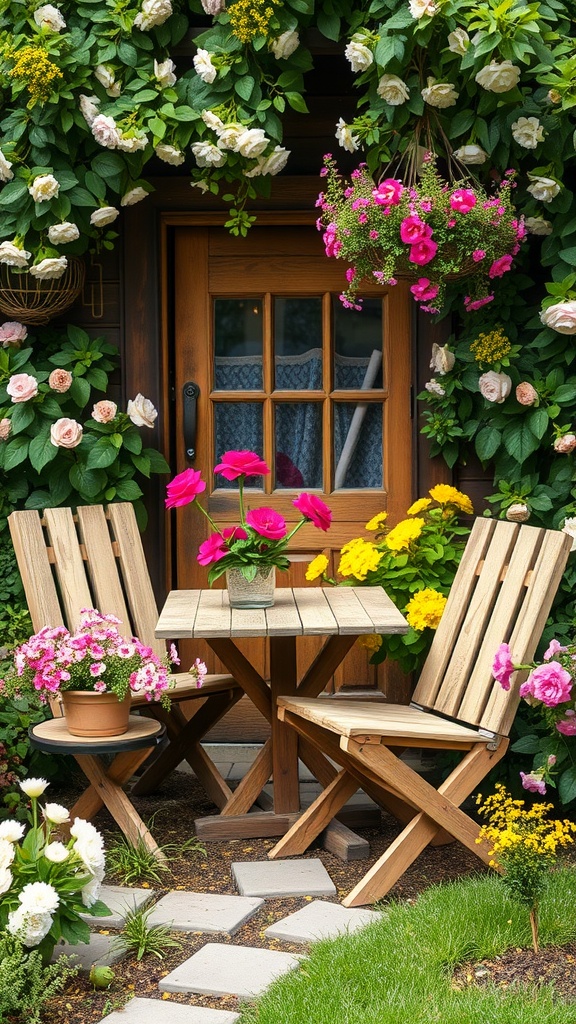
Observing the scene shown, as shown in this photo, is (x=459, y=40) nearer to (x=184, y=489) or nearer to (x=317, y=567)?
(x=184, y=489)

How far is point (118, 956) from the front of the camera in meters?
2.90

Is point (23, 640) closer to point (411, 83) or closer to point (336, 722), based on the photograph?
point (336, 722)

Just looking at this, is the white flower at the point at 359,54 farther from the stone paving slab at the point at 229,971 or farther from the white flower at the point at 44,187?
the stone paving slab at the point at 229,971

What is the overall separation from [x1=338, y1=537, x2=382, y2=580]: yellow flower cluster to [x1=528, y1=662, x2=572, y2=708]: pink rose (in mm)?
1024

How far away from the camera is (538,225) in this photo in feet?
13.6

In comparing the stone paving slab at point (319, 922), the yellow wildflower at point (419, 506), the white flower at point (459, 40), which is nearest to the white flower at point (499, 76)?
the white flower at point (459, 40)

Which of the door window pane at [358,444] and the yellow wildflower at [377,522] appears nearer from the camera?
the yellow wildflower at [377,522]

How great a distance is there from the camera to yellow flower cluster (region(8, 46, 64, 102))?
406 cm

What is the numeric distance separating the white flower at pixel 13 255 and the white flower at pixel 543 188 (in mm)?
1765

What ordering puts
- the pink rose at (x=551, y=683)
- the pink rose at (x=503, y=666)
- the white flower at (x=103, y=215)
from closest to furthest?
the pink rose at (x=551, y=683) < the pink rose at (x=503, y=666) < the white flower at (x=103, y=215)

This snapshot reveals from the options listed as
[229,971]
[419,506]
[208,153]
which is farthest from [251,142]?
[229,971]

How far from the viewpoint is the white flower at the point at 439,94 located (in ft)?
13.1

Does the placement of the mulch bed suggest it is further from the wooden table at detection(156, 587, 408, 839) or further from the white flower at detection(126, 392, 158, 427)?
the white flower at detection(126, 392, 158, 427)

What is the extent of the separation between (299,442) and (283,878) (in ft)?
6.57
